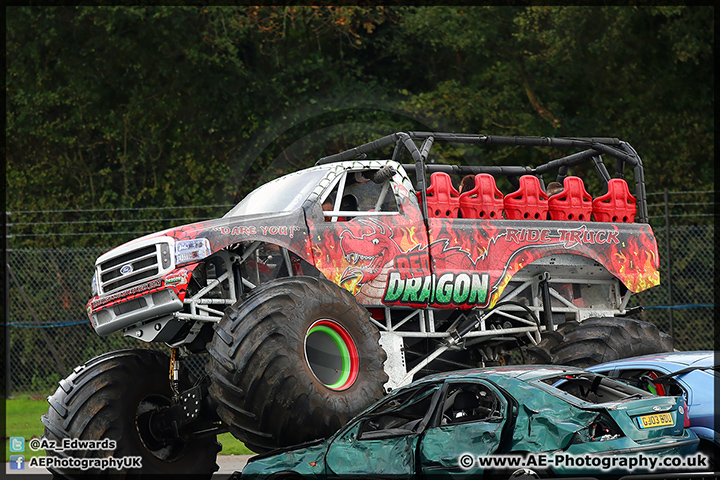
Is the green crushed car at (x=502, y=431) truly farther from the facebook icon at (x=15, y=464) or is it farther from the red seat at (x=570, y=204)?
the facebook icon at (x=15, y=464)

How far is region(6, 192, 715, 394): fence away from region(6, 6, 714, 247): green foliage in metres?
4.94

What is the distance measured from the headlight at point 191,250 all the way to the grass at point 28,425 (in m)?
5.13

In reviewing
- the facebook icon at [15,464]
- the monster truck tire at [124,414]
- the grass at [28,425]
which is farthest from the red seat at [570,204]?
the facebook icon at [15,464]

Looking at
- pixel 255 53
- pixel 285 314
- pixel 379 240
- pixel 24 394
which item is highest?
pixel 255 53

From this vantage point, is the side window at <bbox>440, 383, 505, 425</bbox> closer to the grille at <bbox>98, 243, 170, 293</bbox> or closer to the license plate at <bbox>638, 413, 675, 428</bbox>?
the license plate at <bbox>638, 413, 675, 428</bbox>

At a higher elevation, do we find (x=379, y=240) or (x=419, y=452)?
(x=379, y=240)

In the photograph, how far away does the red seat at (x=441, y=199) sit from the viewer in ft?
36.2

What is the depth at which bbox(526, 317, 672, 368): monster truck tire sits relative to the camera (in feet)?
36.8

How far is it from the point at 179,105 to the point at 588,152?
1304cm

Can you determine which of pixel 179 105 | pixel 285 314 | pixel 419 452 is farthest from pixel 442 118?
pixel 419 452

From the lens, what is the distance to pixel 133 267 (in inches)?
374

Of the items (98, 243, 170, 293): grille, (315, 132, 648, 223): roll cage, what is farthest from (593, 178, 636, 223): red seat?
(98, 243, 170, 293): grille

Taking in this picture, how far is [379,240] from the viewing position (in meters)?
10.4

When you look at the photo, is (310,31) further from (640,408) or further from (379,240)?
(640,408)
